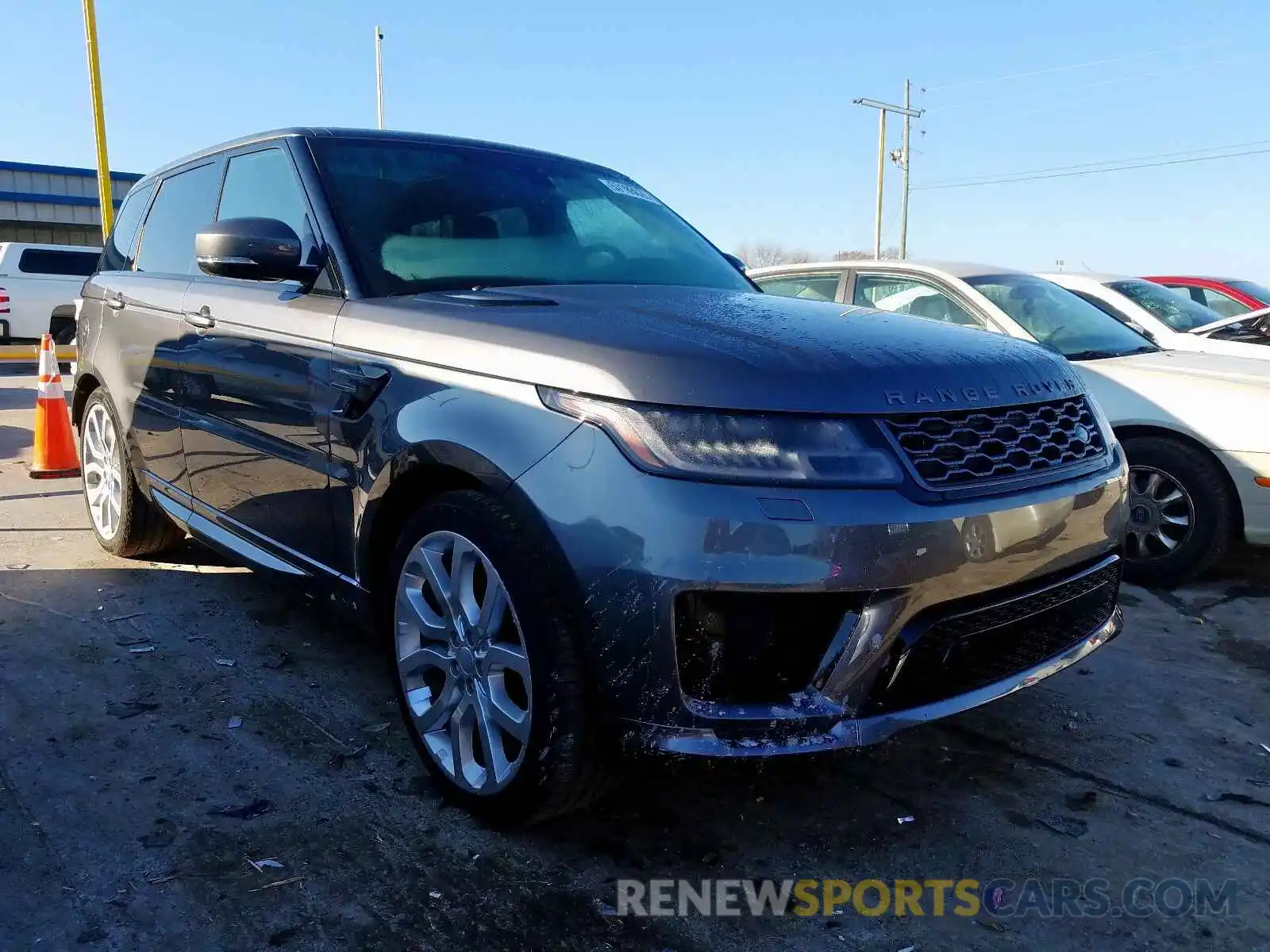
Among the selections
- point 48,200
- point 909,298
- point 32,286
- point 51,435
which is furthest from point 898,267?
point 48,200

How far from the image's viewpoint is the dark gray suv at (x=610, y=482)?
6.64 ft

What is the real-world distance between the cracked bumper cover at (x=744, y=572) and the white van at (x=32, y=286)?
16.5 metres

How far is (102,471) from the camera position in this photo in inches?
187

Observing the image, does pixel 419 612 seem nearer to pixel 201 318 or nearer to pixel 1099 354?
pixel 201 318

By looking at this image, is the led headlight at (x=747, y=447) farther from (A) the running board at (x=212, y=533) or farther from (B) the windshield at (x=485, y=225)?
(A) the running board at (x=212, y=533)

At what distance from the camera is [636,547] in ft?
6.54

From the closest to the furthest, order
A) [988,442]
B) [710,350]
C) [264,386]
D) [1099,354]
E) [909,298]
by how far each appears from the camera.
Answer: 1. [710,350]
2. [988,442]
3. [264,386]
4. [1099,354]
5. [909,298]

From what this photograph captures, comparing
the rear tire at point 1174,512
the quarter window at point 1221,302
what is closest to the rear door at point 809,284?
the rear tire at point 1174,512

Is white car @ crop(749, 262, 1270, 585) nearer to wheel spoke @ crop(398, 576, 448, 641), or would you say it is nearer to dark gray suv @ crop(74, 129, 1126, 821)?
dark gray suv @ crop(74, 129, 1126, 821)

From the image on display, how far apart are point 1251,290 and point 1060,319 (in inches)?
270

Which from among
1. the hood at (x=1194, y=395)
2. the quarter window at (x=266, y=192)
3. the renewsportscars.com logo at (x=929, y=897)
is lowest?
the renewsportscars.com logo at (x=929, y=897)

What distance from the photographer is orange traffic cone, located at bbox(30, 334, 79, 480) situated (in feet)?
21.7

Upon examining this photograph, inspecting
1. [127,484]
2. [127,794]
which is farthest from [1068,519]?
[127,484]

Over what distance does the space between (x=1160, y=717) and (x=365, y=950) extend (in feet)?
8.36
